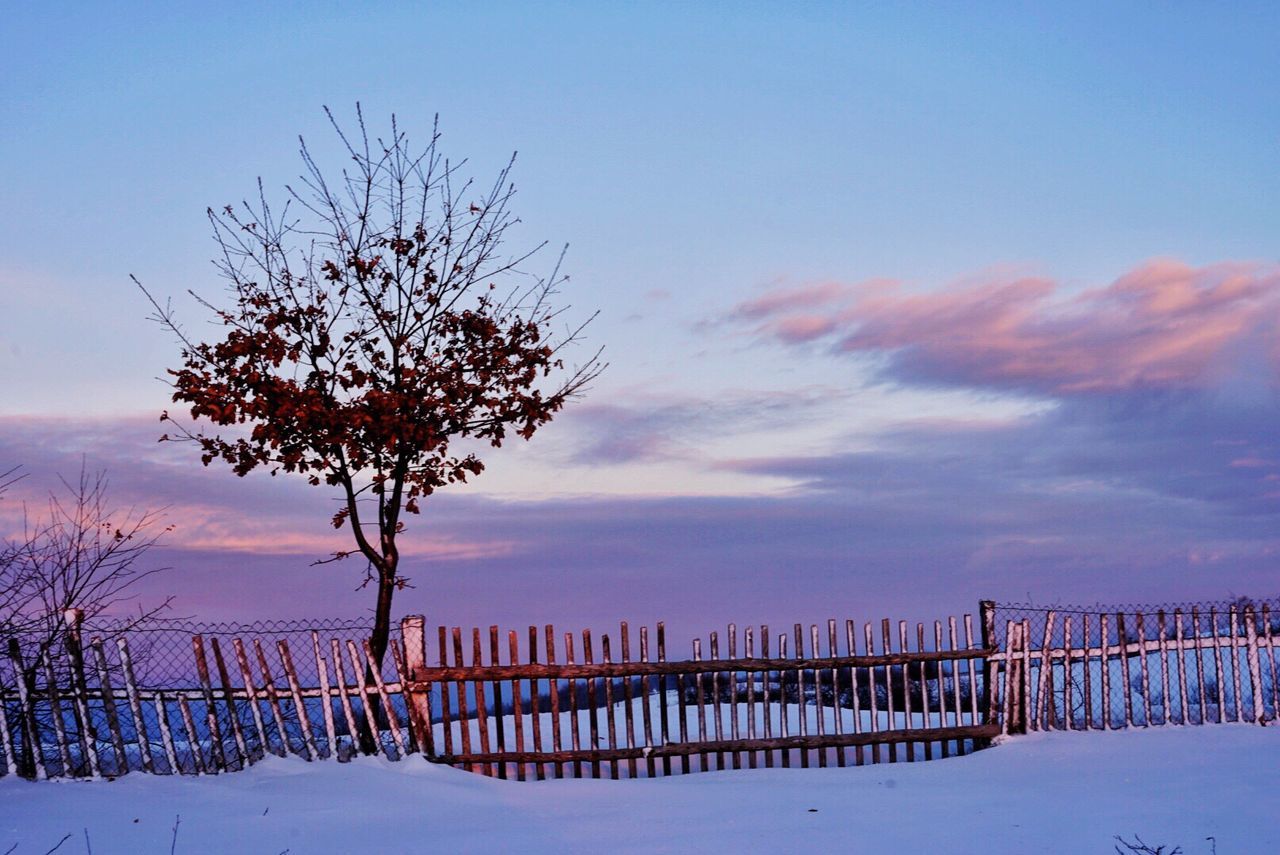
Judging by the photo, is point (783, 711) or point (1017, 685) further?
point (1017, 685)

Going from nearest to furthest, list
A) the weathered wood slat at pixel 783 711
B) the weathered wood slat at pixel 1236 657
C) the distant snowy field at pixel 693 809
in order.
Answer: the distant snowy field at pixel 693 809 < the weathered wood slat at pixel 783 711 < the weathered wood slat at pixel 1236 657

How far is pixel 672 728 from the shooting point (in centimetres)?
1612

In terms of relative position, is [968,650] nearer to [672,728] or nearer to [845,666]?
[845,666]

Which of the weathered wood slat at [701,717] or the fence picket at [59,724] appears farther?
the weathered wood slat at [701,717]

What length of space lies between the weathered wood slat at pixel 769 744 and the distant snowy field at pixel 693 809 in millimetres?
376

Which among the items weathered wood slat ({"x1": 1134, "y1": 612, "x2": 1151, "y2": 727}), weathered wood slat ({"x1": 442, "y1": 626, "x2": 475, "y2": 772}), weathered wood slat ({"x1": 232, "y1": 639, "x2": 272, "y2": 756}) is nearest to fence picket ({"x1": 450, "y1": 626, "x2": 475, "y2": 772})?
weathered wood slat ({"x1": 442, "y1": 626, "x2": 475, "y2": 772})

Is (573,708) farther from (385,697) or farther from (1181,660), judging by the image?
(1181,660)

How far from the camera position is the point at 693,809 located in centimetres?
1127

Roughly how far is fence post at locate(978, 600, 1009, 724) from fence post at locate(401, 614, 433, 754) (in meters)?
7.12

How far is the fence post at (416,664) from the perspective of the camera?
13.4 meters

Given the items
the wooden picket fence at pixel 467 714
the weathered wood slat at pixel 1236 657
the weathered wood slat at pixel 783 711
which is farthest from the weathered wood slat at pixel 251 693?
the weathered wood slat at pixel 1236 657

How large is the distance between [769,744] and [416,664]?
4.29 metres

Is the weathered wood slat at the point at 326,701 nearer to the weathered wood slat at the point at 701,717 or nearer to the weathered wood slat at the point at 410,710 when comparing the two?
the weathered wood slat at the point at 410,710

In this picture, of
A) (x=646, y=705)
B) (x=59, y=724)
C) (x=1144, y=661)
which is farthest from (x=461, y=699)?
(x=1144, y=661)
